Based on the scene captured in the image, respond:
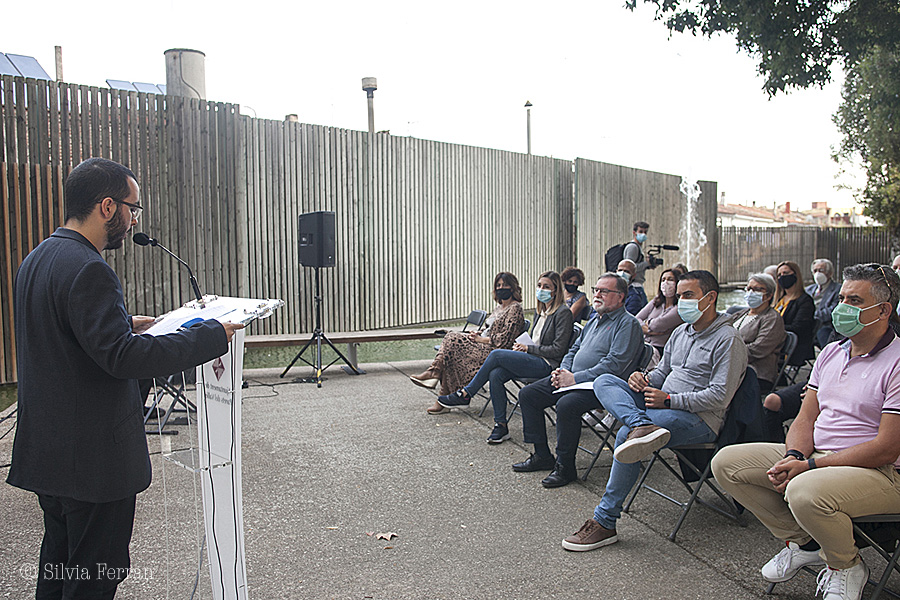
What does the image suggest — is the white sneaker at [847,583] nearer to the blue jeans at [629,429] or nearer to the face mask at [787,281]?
the blue jeans at [629,429]

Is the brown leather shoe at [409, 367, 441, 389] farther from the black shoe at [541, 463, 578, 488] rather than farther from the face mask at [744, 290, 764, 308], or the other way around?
the face mask at [744, 290, 764, 308]

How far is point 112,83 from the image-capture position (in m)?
9.20

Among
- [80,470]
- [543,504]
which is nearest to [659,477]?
[543,504]

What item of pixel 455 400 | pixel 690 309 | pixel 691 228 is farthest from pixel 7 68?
pixel 691 228

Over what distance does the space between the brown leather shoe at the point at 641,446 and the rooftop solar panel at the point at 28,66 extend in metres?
7.93

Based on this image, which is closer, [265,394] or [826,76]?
[265,394]

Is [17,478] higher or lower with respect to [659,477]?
higher

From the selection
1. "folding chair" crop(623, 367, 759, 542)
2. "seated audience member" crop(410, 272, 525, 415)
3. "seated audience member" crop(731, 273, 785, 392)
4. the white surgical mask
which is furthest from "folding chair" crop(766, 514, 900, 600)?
the white surgical mask

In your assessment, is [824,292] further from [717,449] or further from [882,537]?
[882,537]

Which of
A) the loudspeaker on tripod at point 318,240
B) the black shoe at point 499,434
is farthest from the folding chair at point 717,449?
the loudspeaker on tripod at point 318,240

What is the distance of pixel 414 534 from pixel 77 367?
7.13ft

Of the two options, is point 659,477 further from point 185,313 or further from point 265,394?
point 265,394

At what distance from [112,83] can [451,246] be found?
18.3 ft

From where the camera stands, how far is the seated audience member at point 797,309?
617 centimetres
